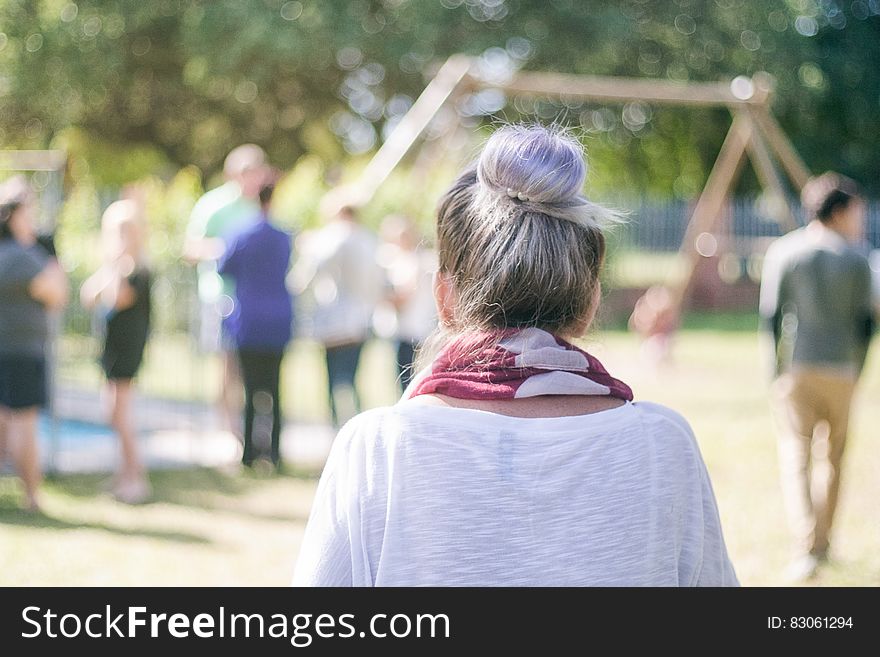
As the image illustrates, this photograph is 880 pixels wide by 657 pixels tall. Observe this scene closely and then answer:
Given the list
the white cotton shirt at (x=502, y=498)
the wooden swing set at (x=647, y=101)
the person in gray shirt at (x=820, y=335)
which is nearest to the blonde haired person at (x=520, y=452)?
the white cotton shirt at (x=502, y=498)

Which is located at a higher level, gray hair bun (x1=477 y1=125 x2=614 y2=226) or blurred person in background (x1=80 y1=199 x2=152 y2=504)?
gray hair bun (x1=477 y1=125 x2=614 y2=226)

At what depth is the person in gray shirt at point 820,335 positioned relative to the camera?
5.62 meters

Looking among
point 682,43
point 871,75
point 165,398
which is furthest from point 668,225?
point 165,398

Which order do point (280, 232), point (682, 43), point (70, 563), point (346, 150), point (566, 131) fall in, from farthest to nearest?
point (346, 150) < point (682, 43) < point (280, 232) < point (70, 563) < point (566, 131)

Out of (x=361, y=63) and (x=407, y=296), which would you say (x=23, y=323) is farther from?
(x=361, y=63)

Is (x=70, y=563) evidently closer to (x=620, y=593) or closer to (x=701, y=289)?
(x=620, y=593)

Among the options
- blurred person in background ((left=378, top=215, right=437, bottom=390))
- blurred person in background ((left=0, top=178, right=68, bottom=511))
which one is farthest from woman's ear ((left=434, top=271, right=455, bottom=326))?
blurred person in background ((left=378, top=215, right=437, bottom=390))

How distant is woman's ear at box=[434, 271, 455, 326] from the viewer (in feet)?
5.85

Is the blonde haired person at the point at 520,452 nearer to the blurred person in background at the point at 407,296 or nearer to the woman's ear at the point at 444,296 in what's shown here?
the woman's ear at the point at 444,296

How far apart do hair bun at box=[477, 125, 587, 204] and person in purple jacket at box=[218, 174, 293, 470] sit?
18.2ft

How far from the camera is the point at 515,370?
5.43ft

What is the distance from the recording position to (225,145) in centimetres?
2995

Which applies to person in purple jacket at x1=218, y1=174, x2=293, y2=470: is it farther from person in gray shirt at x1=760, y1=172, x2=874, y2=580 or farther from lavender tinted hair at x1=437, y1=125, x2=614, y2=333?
lavender tinted hair at x1=437, y1=125, x2=614, y2=333

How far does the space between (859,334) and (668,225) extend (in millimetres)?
17850
